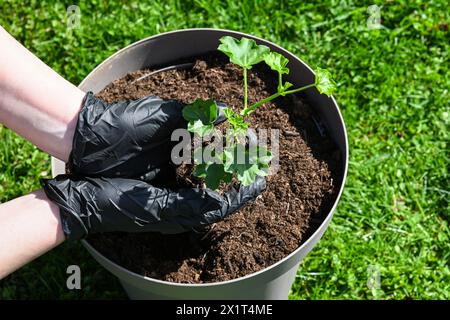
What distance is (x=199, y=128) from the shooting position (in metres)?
1.46

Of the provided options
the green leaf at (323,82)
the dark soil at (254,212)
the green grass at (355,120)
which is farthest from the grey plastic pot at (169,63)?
the green grass at (355,120)

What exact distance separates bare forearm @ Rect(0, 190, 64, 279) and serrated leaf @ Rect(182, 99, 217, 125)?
453 millimetres

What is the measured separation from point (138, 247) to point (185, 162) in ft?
A: 0.90

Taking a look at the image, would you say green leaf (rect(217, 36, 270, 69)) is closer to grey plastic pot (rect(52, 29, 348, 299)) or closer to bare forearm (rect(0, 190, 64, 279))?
grey plastic pot (rect(52, 29, 348, 299))

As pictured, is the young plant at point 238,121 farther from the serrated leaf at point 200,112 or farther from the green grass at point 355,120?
the green grass at point 355,120

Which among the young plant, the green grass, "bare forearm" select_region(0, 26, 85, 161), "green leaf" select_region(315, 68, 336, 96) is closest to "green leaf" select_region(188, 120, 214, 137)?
the young plant

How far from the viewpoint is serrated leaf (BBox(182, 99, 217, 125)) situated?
1477 millimetres

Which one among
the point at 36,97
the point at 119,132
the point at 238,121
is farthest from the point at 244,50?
the point at 36,97

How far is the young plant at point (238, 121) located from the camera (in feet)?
4.70

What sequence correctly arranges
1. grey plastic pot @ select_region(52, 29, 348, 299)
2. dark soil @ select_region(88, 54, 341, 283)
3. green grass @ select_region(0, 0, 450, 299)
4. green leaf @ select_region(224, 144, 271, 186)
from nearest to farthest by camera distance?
green leaf @ select_region(224, 144, 271, 186), grey plastic pot @ select_region(52, 29, 348, 299), dark soil @ select_region(88, 54, 341, 283), green grass @ select_region(0, 0, 450, 299)

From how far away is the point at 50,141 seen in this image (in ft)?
5.51

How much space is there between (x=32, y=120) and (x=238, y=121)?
1.97 feet
